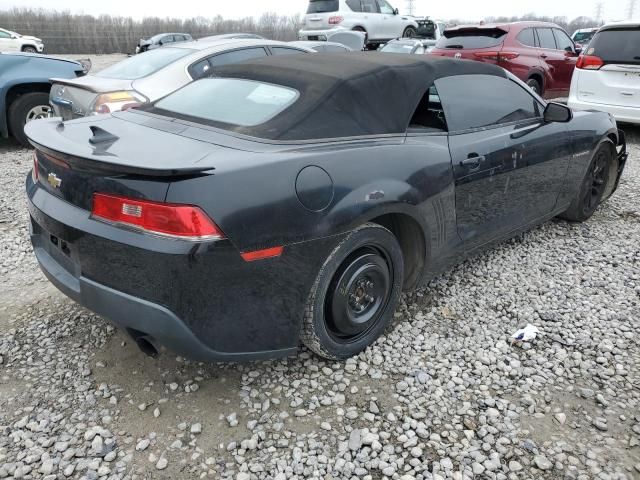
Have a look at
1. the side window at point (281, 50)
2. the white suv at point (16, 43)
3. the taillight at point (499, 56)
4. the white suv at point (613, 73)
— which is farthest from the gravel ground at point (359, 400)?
the white suv at point (16, 43)

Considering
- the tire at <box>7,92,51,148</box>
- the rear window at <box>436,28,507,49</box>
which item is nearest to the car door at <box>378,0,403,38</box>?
the rear window at <box>436,28,507,49</box>

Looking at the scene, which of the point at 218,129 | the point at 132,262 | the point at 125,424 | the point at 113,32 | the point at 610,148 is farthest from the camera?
the point at 113,32

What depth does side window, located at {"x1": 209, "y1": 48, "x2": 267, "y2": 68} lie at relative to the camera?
5926mm

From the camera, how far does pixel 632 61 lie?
6988mm

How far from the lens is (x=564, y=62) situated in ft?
31.7

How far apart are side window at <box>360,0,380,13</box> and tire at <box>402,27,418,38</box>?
193 cm

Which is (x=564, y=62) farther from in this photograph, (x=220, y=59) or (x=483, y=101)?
(x=483, y=101)

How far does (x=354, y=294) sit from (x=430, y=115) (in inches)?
46.9

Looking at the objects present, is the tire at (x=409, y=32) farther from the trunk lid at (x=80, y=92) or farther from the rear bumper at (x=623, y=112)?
the trunk lid at (x=80, y=92)

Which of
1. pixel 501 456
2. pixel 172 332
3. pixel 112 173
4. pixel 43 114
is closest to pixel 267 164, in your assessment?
pixel 112 173

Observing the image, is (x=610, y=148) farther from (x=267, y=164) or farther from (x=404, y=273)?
(x=267, y=164)

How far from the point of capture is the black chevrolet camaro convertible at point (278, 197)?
6.63 feet

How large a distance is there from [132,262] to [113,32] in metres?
43.7

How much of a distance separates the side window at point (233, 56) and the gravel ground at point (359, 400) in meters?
3.52
